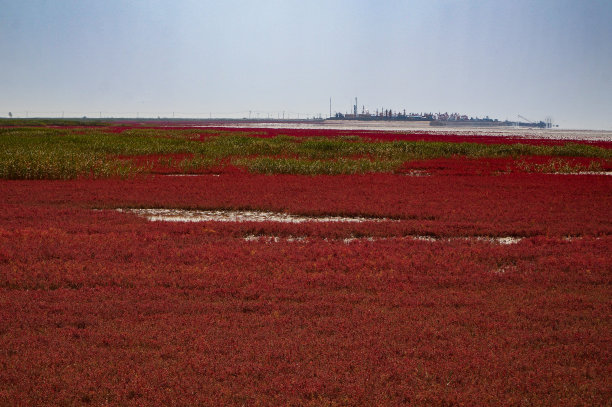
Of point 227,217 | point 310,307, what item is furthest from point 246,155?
point 310,307

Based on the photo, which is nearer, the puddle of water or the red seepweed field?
the red seepweed field

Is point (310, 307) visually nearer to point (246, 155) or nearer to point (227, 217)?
point (227, 217)

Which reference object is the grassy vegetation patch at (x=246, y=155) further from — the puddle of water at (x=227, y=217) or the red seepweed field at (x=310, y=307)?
the puddle of water at (x=227, y=217)

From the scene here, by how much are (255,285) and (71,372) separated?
161 inches

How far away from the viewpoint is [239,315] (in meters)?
8.55

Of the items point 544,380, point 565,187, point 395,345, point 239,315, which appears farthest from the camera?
point 565,187

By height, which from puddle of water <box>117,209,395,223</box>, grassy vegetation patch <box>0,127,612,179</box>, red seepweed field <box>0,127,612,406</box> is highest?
grassy vegetation patch <box>0,127,612,179</box>

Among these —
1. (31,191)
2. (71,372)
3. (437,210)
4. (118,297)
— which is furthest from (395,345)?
(31,191)

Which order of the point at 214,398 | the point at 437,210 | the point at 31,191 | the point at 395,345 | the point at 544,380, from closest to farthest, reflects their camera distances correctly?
the point at 214,398
the point at 544,380
the point at 395,345
the point at 437,210
the point at 31,191

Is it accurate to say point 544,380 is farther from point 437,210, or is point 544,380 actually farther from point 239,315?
point 437,210

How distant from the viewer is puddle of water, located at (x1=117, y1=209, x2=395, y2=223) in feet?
59.6

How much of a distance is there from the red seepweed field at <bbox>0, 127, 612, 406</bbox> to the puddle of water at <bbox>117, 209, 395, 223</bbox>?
1.40ft

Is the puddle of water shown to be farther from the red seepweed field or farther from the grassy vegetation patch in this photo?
the grassy vegetation patch

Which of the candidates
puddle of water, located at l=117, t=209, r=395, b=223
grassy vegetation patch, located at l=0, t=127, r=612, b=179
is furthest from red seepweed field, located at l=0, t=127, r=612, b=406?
grassy vegetation patch, located at l=0, t=127, r=612, b=179
